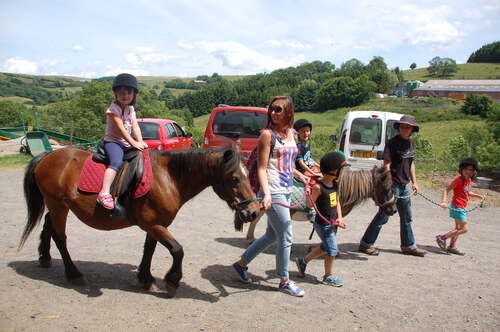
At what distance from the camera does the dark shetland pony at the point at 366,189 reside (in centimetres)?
500

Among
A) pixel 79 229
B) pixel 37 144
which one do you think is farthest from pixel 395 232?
pixel 37 144

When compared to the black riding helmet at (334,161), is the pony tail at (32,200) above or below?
below

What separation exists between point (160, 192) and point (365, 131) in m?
8.09

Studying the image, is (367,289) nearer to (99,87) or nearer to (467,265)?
(467,265)

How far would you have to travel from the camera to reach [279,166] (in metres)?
3.46

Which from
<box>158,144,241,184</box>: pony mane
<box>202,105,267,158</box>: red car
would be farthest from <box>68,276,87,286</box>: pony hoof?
<box>202,105,267,158</box>: red car

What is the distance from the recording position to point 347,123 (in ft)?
34.1

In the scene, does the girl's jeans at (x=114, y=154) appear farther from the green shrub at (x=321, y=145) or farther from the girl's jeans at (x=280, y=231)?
the green shrub at (x=321, y=145)

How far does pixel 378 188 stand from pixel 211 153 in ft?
9.16

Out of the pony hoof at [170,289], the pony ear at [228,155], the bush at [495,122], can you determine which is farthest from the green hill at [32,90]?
the pony ear at [228,155]

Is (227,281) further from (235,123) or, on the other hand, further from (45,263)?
(235,123)

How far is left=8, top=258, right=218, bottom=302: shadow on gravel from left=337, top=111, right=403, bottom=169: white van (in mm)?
7449

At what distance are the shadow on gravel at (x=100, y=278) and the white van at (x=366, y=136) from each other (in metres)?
7.45

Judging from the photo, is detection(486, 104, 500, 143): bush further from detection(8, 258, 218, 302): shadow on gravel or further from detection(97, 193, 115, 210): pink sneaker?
detection(97, 193, 115, 210): pink sneaker
